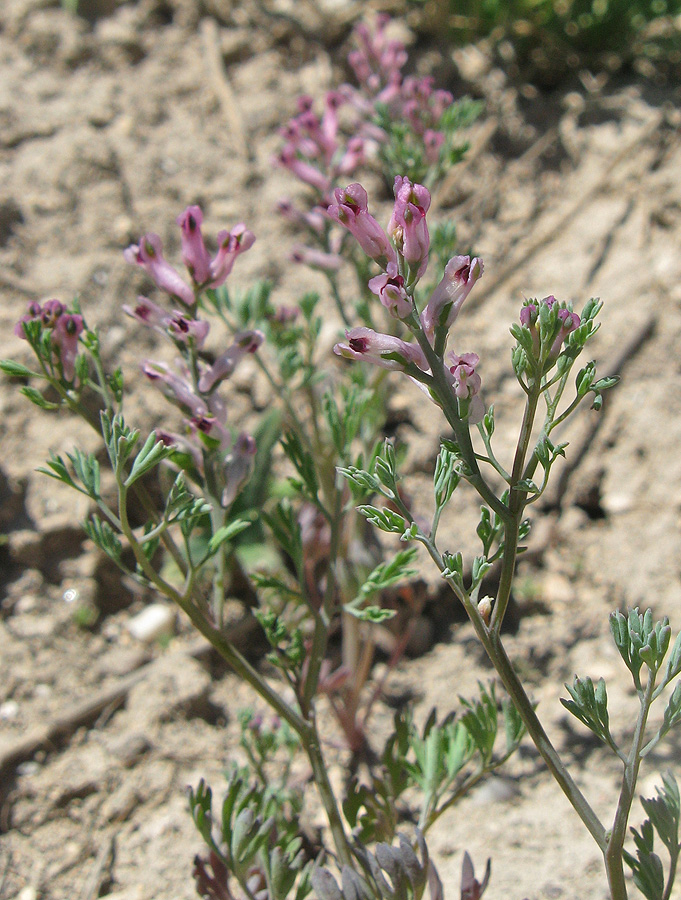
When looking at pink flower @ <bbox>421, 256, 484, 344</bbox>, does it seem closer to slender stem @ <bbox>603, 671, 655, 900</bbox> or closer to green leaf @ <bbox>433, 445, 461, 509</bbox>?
green leaf @ <bbox>433, 445, 461, 509</bbox>

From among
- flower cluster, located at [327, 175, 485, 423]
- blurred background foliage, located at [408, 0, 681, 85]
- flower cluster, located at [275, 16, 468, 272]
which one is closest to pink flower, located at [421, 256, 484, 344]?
flower cluster, located at [327, 175, 485, 423]

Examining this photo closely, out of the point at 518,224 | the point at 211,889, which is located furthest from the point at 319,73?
the point at 211,889

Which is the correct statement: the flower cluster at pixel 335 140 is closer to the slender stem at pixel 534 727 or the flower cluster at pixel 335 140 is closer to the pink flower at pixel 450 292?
the pink flower at pixel 450 292

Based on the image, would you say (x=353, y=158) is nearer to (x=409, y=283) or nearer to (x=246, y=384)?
(x=246, y=384)

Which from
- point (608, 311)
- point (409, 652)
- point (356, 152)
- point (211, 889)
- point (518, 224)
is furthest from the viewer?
point (518, 224)

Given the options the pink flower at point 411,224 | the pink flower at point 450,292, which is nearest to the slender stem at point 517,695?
the pink flower at point 450,292

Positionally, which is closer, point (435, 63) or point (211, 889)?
point (211, 889)

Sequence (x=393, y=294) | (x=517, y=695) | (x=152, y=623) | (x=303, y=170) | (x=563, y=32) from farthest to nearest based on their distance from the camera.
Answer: (x=563, y=32) < (x=152, y=623) < (x=303, y=170) < (x=517, y=695) < (x=393, y=294)

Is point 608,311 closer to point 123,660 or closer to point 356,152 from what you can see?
point 356,152

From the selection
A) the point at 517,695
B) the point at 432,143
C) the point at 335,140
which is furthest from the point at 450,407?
the point at 335,140
